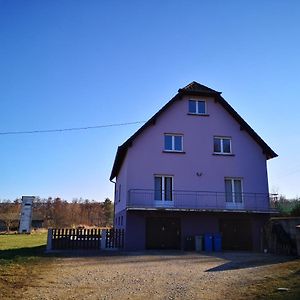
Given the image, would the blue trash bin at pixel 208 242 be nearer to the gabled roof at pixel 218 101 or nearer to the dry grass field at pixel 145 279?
the dry grass field at pixel 145 279

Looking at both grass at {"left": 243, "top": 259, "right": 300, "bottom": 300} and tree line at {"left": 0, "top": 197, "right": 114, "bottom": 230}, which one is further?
tree line at {"left": 0, "top": 197, "right": 114, "bottom": 230}

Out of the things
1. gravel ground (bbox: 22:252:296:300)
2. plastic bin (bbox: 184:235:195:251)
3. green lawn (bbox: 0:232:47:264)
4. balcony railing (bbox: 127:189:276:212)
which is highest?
balcony railing (bbox: 127:189:276:212)

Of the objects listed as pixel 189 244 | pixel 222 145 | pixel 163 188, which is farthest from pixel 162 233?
pixel 222 145

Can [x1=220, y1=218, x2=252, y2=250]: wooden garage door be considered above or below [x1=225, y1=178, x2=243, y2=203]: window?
below

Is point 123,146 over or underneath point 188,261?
over

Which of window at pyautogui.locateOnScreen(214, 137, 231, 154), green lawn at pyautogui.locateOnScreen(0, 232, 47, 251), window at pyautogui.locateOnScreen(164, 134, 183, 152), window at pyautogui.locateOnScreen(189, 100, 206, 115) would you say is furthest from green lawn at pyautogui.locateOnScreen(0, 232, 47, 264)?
window at pyautogui.locateOnScreen(189, 100, 206, 115)

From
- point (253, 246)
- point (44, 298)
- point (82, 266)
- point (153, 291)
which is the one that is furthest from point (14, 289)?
point (253, 246)

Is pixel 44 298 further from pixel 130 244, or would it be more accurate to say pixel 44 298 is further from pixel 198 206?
pixel 198 206

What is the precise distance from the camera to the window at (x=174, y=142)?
77.9ft

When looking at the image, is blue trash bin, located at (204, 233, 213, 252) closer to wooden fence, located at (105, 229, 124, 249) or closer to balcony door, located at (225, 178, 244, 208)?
balcony door, located at (225, 178, 244, 208)

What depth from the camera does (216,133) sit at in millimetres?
24609

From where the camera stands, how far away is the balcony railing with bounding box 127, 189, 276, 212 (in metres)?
22.1

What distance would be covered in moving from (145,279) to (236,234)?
1306 centimetres

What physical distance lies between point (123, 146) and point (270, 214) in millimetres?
10513
